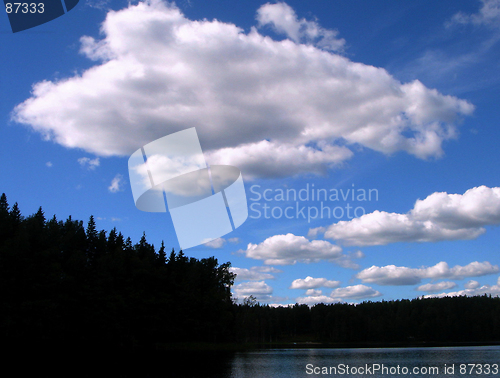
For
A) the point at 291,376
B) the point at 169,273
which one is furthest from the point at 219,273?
the point at 291,376

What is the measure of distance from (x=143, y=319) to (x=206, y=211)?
3972cm

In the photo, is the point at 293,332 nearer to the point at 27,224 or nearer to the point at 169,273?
the point at 169,273

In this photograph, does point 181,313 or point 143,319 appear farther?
point 181,313

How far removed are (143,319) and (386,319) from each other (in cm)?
13155

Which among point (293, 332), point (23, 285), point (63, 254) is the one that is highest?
point (63, 254)

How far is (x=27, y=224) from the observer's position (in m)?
55.3

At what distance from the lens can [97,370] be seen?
37562 millimetres

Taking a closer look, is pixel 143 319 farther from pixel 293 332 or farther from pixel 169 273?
pixel 293 332

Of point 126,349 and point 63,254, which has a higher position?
point 63,254

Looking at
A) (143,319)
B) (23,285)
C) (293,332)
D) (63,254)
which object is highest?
(63,254)

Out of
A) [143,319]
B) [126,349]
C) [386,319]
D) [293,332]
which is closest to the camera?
[126,349]

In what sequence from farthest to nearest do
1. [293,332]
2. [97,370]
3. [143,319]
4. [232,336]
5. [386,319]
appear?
1. [293,332]
2. [386,319]
3. [232,336]
4. [143,319]
5. [97,370]

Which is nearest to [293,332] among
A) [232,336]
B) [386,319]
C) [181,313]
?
[386,319]

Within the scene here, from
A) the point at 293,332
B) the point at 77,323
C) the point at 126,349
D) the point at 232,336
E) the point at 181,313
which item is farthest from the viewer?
the point at 293,332
